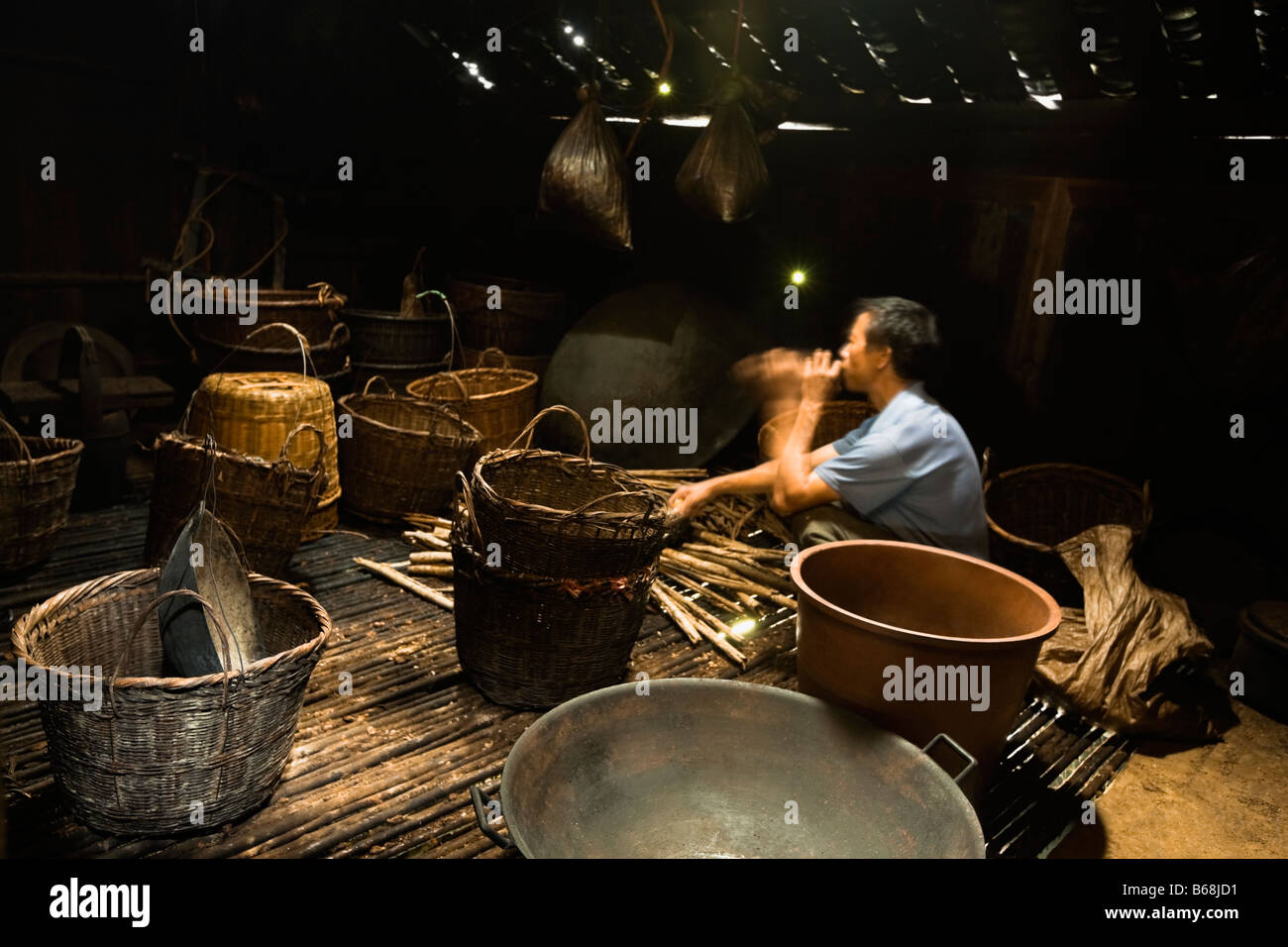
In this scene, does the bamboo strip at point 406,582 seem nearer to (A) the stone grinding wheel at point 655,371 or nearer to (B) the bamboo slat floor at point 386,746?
(B) the bamboo slat floor at point 386,746

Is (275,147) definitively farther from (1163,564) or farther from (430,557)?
(1163,564)

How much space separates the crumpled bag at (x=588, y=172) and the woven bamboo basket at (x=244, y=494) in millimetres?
2518

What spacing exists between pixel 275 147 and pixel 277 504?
4.68 metres

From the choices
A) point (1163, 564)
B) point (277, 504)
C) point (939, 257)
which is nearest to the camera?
point (277, 504)

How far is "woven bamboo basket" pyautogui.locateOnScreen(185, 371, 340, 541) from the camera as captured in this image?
524 cm

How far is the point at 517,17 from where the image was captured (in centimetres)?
780

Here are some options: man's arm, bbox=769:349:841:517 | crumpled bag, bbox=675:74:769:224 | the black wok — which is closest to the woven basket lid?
man's arm, bbox=769:349:841:517

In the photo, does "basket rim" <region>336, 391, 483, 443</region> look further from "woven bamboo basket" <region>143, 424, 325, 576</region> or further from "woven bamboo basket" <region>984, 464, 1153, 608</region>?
"woven bamboo basket" <region>984, 464, 1153, 608</region>

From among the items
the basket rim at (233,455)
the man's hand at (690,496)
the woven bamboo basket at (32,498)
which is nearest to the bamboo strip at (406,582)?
the basket rim at (233,455)

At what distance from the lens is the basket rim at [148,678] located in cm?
280

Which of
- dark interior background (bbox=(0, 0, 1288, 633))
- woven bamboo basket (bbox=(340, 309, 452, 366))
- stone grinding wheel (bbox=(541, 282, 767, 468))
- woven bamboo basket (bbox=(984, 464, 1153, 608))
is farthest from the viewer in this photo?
woven bamboo basket (bbox=(340, 309, 452, 366))

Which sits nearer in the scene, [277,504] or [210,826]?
[210,826]

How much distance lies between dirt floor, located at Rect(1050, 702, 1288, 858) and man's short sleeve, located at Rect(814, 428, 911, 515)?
1.60 m
